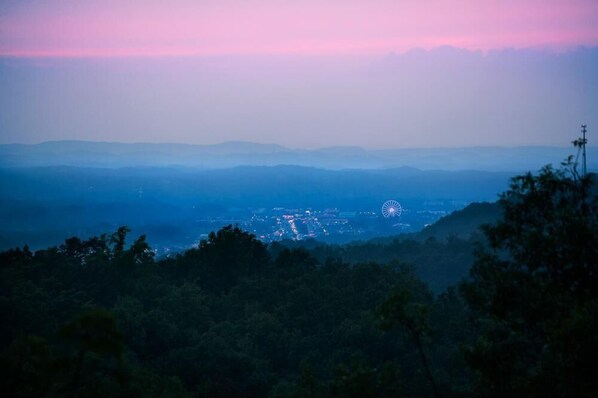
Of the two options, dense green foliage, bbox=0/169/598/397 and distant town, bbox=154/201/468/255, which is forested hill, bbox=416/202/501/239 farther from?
dense green foliage, bbox=0/169/598/397

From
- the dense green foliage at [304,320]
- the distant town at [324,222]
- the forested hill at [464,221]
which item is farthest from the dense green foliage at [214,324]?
the distant town at [324,222]

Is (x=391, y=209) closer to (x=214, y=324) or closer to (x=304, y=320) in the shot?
(x=304, y=320)

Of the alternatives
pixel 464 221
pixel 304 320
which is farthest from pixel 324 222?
pixel 304 320

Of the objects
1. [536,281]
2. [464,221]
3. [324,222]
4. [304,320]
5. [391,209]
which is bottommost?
[324,222]

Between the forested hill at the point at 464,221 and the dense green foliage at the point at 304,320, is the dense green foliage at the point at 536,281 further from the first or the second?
the forested hill at the point at 464,221

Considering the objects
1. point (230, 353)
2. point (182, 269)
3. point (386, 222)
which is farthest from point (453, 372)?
point (386, 222)

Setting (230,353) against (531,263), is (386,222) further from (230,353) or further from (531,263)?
(531,263)

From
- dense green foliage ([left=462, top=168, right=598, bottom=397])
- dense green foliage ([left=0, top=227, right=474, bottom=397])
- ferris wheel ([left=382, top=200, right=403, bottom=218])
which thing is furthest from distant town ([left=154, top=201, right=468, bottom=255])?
dense green foliage ([left=462, top=168, right=598, bottom=397])

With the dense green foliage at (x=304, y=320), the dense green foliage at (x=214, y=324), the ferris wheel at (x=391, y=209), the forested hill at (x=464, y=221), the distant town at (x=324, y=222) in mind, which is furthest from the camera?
the ferris wheel at (x=391, y=209)
